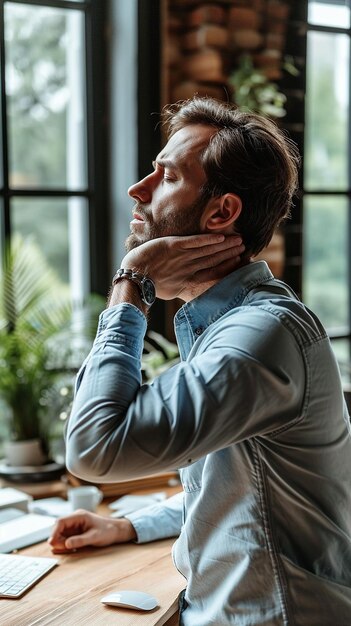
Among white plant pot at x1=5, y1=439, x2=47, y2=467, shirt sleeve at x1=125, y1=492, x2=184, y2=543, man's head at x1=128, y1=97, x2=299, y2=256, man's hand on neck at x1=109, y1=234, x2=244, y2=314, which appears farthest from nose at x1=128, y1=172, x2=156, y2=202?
white plant pot at x1=5, y1=439, x2=47, y2=467

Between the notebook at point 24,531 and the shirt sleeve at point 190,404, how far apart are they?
0.67m

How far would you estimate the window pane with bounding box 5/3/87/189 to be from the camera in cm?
307

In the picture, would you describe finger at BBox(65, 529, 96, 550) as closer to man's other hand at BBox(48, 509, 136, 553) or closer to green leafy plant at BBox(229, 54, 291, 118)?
man's other hand at BBox(48, 509, 136, 553)

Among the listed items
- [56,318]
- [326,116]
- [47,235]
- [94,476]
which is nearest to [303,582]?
[94,476]

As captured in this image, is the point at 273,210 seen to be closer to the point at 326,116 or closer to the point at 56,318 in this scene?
the point at 56,318

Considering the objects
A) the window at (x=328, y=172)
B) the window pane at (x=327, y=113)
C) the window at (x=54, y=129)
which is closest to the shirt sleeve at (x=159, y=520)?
the window at (x=54, y=129)

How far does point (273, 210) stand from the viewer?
1770 mm

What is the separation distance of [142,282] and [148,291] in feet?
0.08

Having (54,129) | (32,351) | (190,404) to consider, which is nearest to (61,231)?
(54,129)

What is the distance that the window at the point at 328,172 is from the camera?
3.97 metres

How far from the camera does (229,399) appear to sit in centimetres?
140

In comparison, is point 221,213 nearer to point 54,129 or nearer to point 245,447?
point 245,447

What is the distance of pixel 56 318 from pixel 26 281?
0.17 meters

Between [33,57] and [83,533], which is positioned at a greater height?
[33,57]
